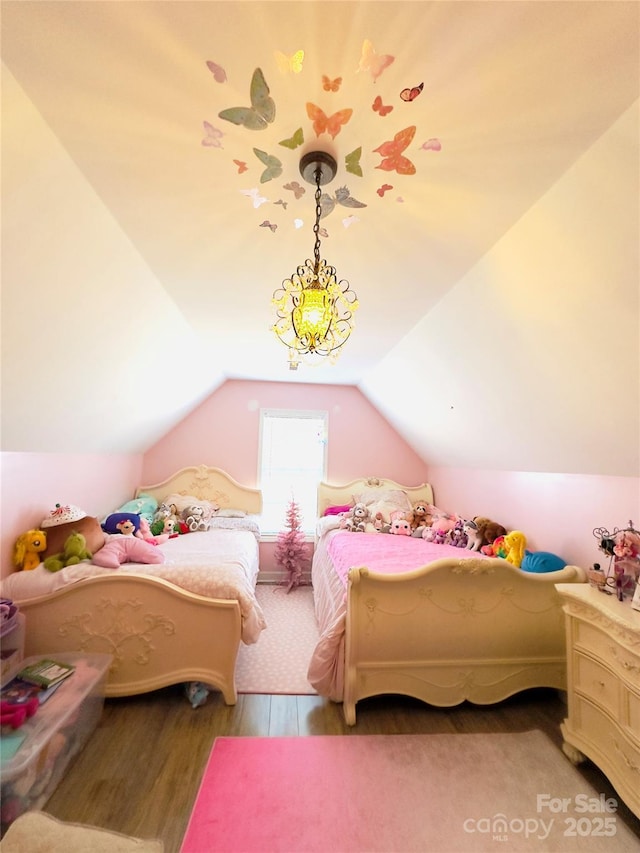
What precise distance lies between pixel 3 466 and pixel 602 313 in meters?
3.30

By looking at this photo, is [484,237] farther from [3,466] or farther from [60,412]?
[3,466]

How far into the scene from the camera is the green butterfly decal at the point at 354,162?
4.15ft

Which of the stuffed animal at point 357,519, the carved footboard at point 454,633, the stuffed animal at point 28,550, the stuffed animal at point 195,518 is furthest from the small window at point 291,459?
the carved footboard at point 454,633

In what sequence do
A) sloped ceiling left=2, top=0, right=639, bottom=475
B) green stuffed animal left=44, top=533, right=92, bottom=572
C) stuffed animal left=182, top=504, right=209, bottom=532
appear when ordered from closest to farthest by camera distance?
1. sloped ceiling left=2, top=0, right=639, bottom=475
2. green stuffed animal left=44, top=533, right=92, bottom=572
3. stuffed animal left=182, top=504, right=209, bottom=532

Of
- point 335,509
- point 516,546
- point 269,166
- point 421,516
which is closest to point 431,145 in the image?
point 269,166

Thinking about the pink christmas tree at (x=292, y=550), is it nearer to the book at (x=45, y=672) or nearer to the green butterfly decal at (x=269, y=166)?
the book at (x=45, y=672)

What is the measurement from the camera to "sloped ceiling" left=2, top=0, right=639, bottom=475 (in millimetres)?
906

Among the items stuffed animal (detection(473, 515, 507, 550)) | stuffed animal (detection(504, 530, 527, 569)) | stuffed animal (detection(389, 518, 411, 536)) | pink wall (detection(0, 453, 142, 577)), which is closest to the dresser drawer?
stuffed animal (detection(504, 530, 527, 569))

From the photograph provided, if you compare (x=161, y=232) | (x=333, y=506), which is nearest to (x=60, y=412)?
(x=161, y=232)

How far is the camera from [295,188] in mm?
1437

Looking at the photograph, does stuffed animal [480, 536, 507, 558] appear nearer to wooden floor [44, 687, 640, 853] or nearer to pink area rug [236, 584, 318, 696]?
wooden floor [44, 687, 640, 853]

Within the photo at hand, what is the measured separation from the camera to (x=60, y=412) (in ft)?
7.64

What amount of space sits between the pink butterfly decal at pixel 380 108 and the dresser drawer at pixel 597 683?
2.34 m

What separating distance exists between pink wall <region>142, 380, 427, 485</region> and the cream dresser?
2898 millimetres
